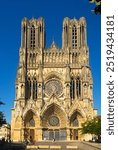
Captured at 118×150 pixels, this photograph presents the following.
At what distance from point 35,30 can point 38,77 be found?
10393mm

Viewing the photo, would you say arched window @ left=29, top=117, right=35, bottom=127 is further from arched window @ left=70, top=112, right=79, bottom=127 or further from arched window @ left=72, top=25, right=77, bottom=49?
arched window @ left=72, top=25, right=77, bottom=49

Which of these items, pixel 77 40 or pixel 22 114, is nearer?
pixel 22 114

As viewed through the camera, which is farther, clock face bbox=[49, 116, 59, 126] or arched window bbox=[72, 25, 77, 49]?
arched window bbox=[72, 25, 77, 49]

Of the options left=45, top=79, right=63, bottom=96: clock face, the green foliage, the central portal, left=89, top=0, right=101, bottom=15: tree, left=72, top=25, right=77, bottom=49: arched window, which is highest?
left=72, top=25, right=77, bottom=49: arched window

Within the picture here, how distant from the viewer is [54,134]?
6588 cm

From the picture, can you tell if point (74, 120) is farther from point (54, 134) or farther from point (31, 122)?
point (31, 122)

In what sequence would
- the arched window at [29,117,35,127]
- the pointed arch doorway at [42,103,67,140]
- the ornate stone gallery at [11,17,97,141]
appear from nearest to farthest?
the ornate stone gallery at [11,17,97,141], the pointed arch doorway at [42,103,67,140], the arched window at [29,117,35,127]

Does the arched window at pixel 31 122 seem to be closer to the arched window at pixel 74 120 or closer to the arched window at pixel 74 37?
the arched window at pixel 74 120

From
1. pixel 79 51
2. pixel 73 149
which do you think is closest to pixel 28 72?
pixel 79 51

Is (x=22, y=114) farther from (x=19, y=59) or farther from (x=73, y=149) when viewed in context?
(x=73, y=149)

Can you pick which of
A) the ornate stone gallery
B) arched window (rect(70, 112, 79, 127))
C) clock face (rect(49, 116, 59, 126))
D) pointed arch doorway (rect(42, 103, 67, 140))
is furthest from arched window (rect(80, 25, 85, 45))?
clock face (rect(49, 116, 59, 126))

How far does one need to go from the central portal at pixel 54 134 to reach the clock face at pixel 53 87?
7.22 m

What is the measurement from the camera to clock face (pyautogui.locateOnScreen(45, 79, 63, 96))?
67338 mm

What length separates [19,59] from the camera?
68.4m
